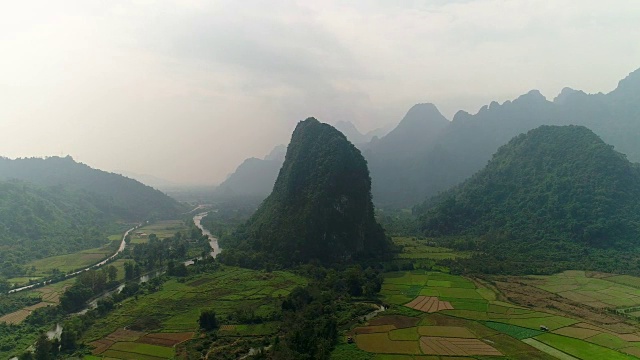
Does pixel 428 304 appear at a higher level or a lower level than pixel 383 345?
higher

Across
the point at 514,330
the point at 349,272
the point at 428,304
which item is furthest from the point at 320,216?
the point at 514,330

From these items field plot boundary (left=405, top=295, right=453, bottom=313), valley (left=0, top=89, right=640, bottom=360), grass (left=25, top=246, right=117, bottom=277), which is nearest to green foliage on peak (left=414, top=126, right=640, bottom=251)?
valley (left=0, top=89, right=640, bottom=360)

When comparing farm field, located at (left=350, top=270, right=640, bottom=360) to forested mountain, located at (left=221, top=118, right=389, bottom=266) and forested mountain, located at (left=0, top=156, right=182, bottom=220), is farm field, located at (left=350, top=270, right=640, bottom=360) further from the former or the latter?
forested mountain, located at (left=0, top=156, right=182, bottom=220)

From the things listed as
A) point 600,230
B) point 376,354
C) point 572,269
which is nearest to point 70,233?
point 376,354

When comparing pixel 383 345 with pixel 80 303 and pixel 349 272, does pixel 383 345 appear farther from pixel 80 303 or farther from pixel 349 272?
pixel 80 303

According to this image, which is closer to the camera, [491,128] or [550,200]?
[550,200]

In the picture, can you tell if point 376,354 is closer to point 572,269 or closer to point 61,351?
point 61,351
